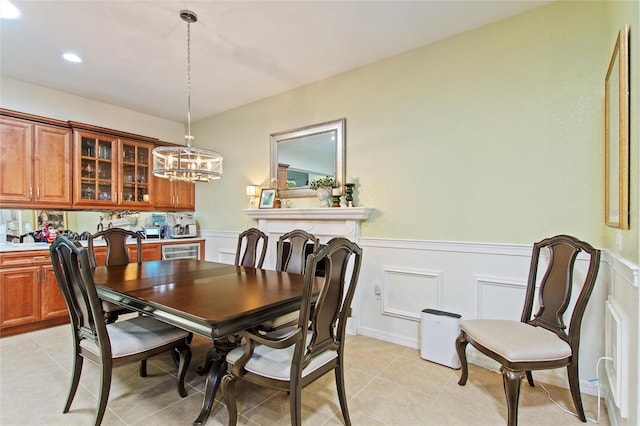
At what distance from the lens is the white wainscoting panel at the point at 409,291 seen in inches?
113

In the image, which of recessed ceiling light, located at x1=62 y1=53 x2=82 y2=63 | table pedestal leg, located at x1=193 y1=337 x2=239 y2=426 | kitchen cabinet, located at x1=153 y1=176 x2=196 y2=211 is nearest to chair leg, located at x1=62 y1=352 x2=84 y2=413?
table pedestal leg, located at x1=193 y1=337 x2=239 y2=426

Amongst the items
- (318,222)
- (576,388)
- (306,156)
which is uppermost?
(306,156)

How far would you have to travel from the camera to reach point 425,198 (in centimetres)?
Answer: 293

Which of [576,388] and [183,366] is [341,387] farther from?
[576,388]

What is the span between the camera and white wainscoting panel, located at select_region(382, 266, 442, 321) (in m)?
2.86

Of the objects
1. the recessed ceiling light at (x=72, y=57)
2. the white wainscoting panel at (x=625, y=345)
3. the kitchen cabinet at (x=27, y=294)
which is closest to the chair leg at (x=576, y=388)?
the white wainscoting panel at (x=625, y=345)

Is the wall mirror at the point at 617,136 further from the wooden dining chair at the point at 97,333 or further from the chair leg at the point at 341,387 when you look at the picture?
the wooden dining chair at the point at 97,333

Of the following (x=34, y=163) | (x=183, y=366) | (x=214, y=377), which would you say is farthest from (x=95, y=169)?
(x=214, y=377)

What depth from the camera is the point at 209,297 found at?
5.97ft

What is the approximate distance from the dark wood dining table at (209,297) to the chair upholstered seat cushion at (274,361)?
0.20 metres

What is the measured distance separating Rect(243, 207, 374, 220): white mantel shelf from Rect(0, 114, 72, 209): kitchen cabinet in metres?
2.29

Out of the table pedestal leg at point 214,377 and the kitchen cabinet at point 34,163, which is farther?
the kitchen cabinet at point 34,163

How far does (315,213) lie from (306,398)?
74.0 inches

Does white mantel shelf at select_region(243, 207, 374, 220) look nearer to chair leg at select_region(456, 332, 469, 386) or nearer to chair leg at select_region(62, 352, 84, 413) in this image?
chair leg at select_region(456, 332, 469, 386)
